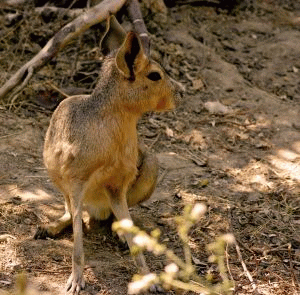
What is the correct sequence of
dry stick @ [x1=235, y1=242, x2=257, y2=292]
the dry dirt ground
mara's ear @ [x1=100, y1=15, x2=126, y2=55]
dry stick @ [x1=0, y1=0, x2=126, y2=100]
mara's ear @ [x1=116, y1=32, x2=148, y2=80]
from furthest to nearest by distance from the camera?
dry stick @ [x1=0, y1=0, x2=126, y2=100] < mara's ear @ [x1=100, y1=15, x2=126, y2=55] < the dry dirt ground < dry stick @ [x1=235, y1=242, x2=257, y2=292] < mara's ear @ [x1=116, y1=32, x2=148, y2=80]

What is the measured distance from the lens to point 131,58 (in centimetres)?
403

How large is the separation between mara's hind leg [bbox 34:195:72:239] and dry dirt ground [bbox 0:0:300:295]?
58 millimetres

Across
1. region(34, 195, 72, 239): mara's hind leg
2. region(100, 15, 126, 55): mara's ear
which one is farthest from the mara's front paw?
region(100, 15, 126, 55): mara's ear

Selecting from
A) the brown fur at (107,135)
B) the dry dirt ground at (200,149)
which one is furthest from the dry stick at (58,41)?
the brown fur at (107,135)

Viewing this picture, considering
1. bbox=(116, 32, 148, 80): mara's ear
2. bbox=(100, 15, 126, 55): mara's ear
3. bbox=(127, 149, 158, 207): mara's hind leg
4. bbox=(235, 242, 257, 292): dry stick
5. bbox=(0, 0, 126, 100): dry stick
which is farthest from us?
bbox=(0, 0, 126, 100): dry stick

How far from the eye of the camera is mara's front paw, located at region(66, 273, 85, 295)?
3938mm

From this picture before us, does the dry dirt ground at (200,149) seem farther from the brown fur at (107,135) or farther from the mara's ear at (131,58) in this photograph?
the mara's ear at (131,58)

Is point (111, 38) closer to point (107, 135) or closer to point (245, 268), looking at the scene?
point (107, 135)

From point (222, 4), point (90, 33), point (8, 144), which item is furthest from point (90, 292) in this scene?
point (222, 4)

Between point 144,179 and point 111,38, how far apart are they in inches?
38.1

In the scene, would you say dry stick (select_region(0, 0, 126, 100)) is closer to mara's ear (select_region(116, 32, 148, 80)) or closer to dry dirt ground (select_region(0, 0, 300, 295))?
dry dirt ground (select_region(0, 0, 300, 295))

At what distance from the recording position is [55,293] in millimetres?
3945

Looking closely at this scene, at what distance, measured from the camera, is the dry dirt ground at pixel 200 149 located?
434 cm

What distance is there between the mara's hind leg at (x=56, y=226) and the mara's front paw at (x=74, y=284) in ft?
1.87
